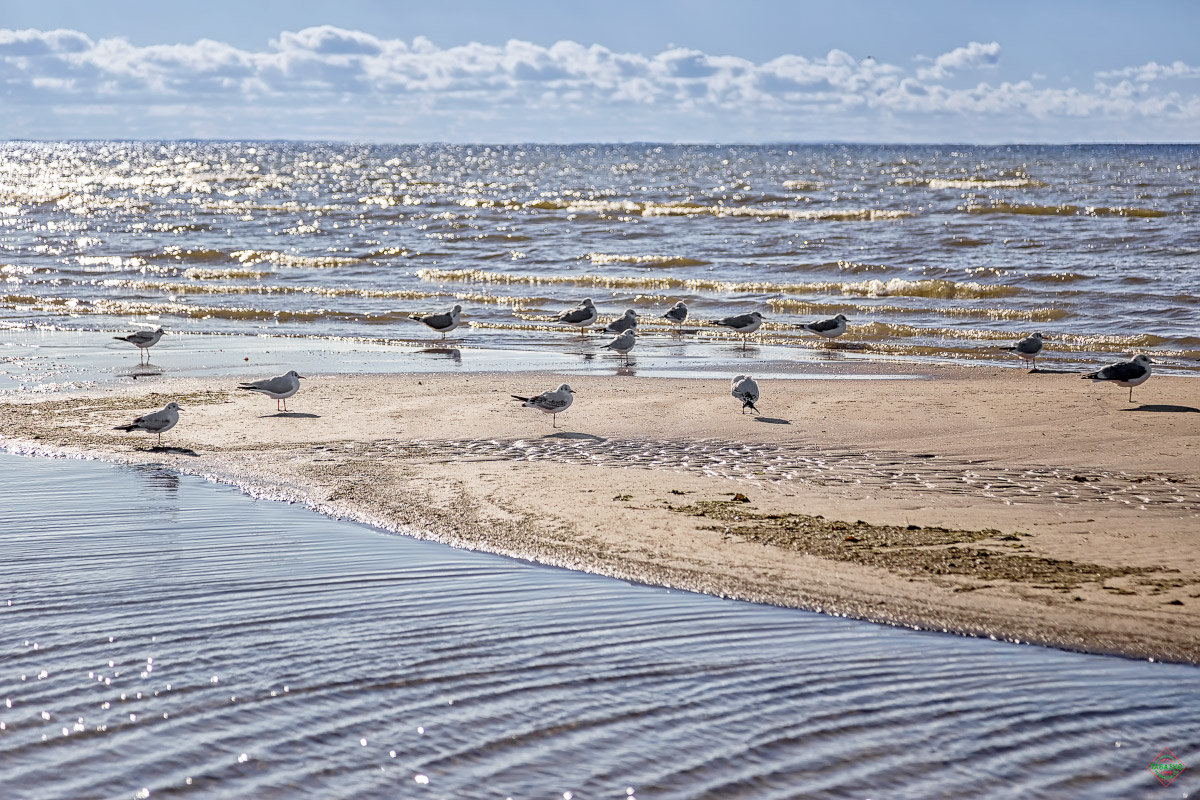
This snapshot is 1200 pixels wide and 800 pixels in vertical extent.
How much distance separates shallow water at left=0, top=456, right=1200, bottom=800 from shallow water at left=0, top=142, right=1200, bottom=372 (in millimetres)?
11804

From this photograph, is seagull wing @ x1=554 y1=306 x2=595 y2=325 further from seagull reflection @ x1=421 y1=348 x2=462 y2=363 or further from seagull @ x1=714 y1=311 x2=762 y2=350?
seagull reflection @ x1=421 y1=348 x2=462 y2=363

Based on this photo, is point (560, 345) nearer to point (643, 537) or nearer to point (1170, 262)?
point (643, 537)

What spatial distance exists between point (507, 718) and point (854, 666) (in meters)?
1.63

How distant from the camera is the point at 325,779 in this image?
446 centimetres

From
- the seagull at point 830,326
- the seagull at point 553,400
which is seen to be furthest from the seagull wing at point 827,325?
the seagull at point 553,400

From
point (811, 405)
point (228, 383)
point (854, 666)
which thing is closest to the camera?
point (854, 666)

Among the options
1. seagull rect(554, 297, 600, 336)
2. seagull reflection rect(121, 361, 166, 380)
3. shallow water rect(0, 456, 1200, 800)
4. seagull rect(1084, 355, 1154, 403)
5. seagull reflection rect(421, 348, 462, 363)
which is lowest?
seagull reflection rect(421, 348, 462, 363)

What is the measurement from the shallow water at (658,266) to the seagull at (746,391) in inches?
234

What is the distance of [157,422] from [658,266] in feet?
67.0

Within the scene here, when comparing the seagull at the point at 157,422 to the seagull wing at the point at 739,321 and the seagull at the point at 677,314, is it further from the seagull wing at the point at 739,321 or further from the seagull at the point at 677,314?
the seagull at the point at 677,314

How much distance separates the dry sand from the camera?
6.70 m

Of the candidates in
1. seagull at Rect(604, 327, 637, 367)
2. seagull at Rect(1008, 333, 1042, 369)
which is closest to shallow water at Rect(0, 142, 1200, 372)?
seagull at Rect(1008, 333, 1042, 369)

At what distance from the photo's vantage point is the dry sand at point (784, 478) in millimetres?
6695

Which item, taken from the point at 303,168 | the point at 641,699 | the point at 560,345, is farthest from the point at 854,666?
the point at 303,168
